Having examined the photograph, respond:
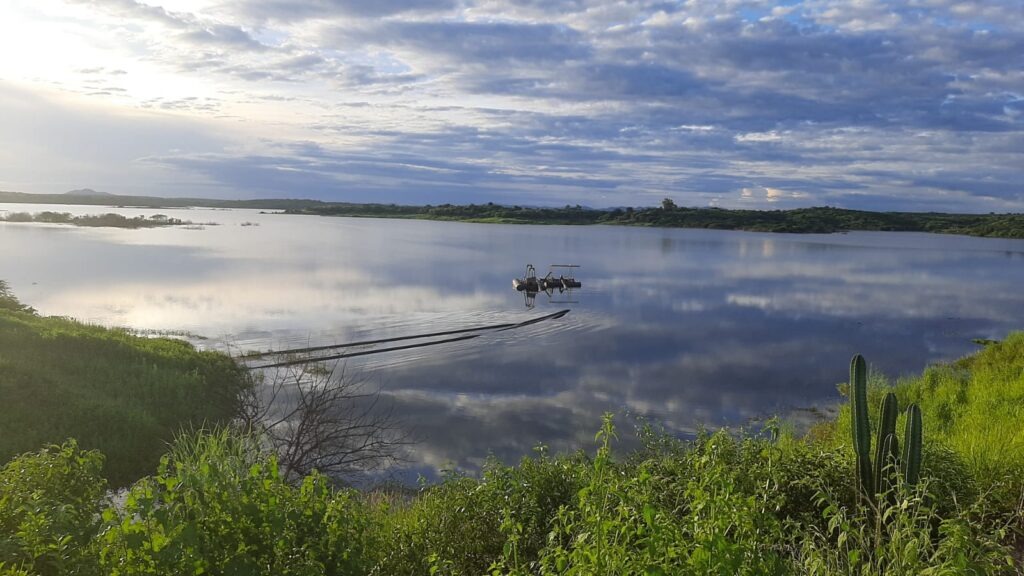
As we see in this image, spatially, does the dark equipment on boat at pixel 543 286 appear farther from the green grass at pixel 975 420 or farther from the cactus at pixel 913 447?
the cactus at pixel 913 447

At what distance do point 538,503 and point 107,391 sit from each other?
1248cm

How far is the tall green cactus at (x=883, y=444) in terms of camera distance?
7.72 m

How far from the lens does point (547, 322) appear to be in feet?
112

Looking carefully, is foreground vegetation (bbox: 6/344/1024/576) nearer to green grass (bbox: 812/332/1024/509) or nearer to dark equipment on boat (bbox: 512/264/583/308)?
green grass (bbox: 812/332/1024/509)

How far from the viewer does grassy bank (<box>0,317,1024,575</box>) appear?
4.59 metres

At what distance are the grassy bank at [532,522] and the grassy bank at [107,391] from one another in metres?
6.16

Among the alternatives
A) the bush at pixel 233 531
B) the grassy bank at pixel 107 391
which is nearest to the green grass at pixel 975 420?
the bush at pixel 233 531

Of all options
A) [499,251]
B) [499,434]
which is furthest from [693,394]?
[499,251]

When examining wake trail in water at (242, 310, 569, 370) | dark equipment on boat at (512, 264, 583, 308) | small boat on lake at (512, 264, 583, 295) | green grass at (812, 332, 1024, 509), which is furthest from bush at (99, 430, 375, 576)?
small boat on lake at (512, 264, 583, 295)

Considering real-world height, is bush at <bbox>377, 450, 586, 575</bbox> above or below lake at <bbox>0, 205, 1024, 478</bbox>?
above

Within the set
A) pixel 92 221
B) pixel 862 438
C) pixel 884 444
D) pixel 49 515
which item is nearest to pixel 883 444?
pixel 884 444

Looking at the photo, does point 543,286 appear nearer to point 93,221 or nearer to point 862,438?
point 862,438

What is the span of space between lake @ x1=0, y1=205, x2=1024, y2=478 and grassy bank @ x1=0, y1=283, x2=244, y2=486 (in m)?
4.72

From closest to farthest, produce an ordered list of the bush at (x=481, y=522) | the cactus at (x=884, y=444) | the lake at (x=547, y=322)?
the bush at (x=481, y=522) → the cactus at (x=884, y=444) → the lake at (x=547, y=322)
